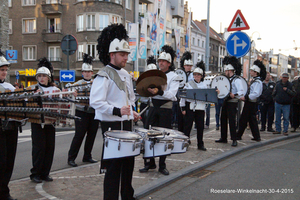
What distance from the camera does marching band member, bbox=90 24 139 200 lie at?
378 centimetres

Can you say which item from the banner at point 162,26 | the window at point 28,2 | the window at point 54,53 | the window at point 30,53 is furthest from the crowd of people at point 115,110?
the window at point 28,2

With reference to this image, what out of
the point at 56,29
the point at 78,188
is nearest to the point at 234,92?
the point at 78,188

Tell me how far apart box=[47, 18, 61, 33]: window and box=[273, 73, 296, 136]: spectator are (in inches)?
1159

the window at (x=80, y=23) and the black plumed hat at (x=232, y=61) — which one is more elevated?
the window at (x=80, y=23)

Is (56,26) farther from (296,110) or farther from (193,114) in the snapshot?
(193,114)

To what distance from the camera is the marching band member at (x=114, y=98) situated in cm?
378

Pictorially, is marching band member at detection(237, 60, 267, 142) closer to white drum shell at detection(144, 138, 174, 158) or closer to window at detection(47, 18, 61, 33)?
white drum shell at detection(144, 138, 174, 158)

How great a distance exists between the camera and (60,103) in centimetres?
468

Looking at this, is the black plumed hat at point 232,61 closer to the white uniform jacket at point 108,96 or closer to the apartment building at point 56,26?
the white uniform jacket at point 108,96

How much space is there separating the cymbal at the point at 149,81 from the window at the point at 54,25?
33760 millimetres

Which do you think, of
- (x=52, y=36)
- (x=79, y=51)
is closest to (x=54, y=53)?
(x=52, y=36)

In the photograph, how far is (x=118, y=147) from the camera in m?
3.52

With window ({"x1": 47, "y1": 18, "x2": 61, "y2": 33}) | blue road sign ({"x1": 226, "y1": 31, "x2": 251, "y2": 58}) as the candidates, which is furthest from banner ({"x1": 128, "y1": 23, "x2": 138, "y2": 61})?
window ({"x1": 47, "y1": 18, "x2": 61, "y2": 33})

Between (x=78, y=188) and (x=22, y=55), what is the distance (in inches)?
1367
